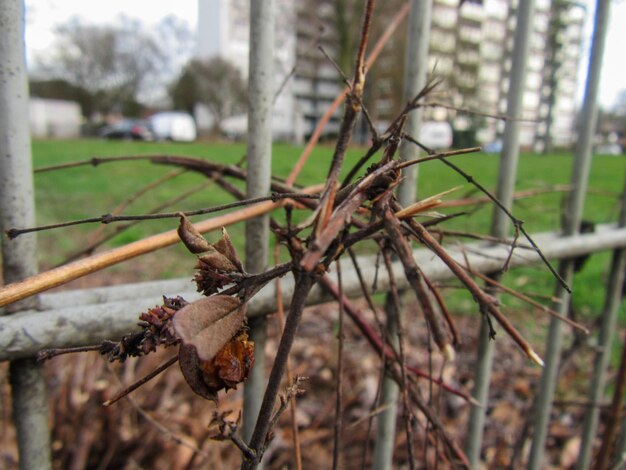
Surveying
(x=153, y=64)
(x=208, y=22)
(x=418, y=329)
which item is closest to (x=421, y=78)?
(x=418, y=329)

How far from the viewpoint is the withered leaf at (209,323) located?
278 mm

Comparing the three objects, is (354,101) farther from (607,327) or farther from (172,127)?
(172,127)

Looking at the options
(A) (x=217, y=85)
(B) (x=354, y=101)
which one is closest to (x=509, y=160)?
(B) (x=354, y=101)

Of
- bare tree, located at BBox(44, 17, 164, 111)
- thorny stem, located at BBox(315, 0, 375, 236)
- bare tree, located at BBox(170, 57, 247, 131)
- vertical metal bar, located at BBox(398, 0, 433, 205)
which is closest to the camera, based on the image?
thorny stem, located at BBox(315, 0, 375, 236)

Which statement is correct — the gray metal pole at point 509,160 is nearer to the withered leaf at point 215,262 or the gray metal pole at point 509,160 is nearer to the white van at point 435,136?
the white van at point 435,136

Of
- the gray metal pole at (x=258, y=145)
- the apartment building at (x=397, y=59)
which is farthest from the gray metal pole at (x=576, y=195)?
the apartment building at (x=397, y=59)

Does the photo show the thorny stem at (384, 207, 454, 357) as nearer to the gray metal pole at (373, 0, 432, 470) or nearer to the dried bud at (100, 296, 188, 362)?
the dried bud at (100, 296, 188, 362)

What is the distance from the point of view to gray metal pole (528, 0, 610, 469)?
898 millimetres

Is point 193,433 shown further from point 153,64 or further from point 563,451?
point 153,64

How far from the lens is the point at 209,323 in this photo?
30 cm

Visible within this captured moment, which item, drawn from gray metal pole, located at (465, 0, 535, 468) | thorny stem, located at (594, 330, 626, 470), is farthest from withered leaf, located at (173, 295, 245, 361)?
thorny stem, located at (594, 330, 626, 470)

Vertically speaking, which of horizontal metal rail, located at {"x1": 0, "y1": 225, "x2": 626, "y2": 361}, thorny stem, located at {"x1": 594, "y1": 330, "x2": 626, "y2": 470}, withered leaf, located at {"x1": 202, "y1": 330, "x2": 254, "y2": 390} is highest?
withered leaf, located at {"x1": 202, "y1": 330, "x2": 254, "y2": 390}

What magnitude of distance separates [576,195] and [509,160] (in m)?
0.19

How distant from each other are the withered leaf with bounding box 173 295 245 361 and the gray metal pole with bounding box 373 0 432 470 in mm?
377
